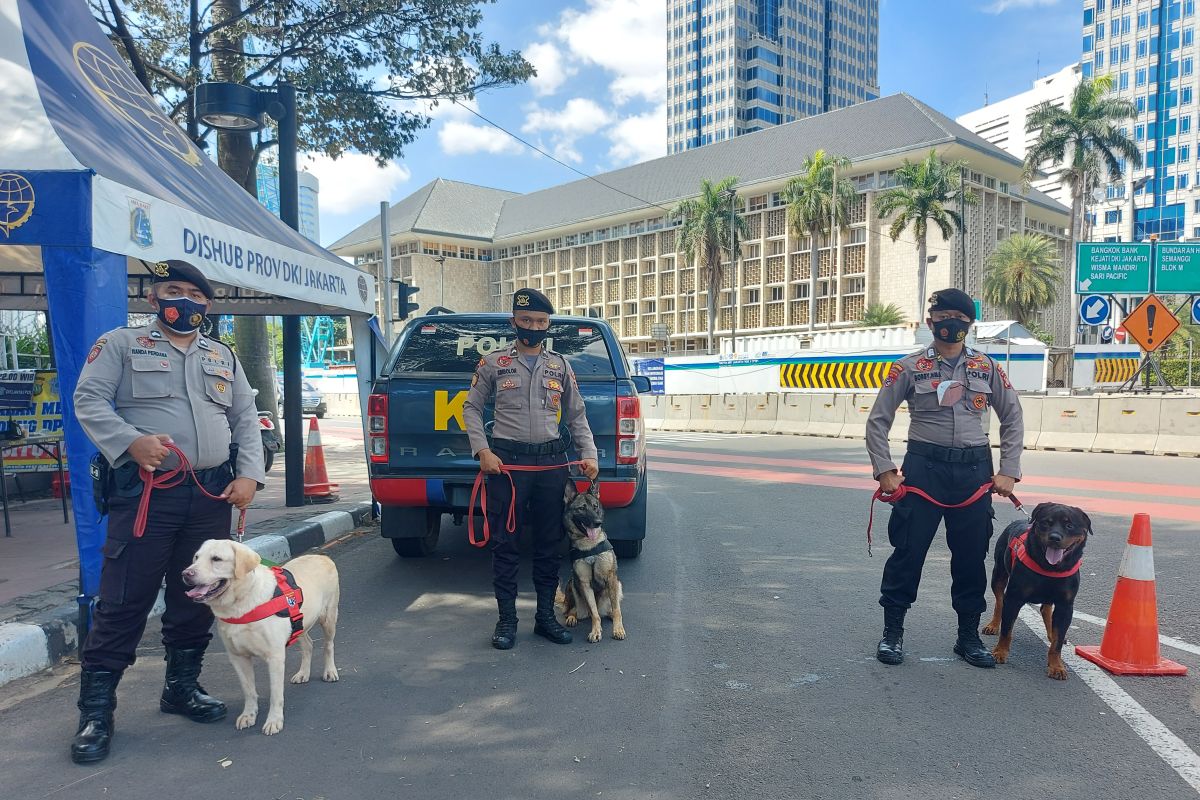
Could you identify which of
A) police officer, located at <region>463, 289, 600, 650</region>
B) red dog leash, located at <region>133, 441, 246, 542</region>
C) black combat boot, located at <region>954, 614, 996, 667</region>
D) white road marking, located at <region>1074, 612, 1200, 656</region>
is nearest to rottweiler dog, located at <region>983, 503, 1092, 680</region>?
black combat boot, located at <region>954, 614, 996, 667</region>

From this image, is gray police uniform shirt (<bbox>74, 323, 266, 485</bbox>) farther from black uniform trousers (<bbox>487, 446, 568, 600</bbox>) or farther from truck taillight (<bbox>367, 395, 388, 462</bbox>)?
truck taillight (<bbox>367, 395, 388, 462</bbox>)

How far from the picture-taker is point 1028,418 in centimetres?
1559

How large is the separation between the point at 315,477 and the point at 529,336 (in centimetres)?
539

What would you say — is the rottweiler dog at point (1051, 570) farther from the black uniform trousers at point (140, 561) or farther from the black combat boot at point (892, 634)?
the black uniform trousers at point (140, 561)

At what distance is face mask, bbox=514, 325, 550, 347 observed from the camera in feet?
14.6

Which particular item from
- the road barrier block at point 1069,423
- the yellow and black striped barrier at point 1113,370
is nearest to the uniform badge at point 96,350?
the road barrier block at point 1069,423

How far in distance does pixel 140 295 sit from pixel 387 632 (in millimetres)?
4901

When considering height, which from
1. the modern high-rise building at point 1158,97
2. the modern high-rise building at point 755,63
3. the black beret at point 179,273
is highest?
the modern high-rise building at point 755,63

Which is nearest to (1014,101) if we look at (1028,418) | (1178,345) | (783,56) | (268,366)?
A: (783,56)

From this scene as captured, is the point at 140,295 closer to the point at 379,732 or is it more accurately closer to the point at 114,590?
the point at 114,590

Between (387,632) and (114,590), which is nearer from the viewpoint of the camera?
(114,590)

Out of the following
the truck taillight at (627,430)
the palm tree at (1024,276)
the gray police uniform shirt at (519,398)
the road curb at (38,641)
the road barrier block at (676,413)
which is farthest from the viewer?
the palm tree at (1024,276)

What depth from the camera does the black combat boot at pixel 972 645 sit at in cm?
407

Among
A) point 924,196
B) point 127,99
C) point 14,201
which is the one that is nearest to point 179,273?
point 14,201
